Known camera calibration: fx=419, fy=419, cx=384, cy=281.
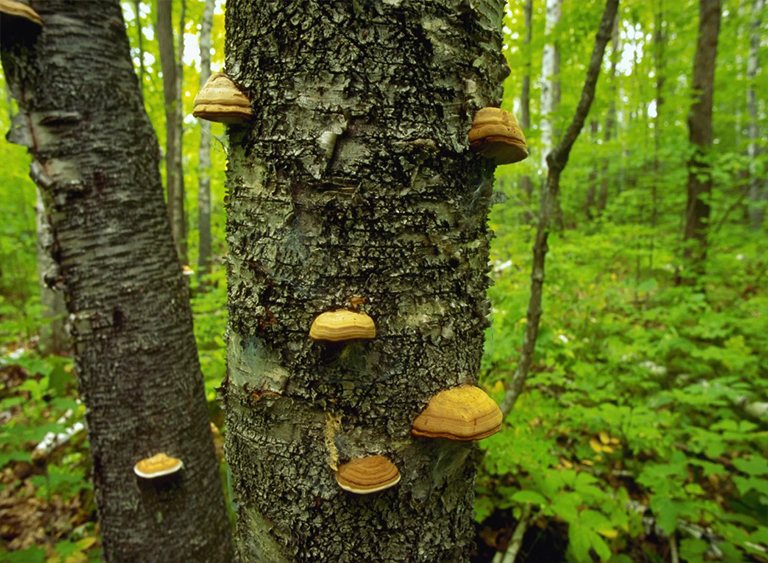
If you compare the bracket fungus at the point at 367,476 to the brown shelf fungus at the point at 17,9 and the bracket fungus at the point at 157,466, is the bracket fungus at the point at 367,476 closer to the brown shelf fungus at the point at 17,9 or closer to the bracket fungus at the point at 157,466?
the bracket fungus at the point at 157,466

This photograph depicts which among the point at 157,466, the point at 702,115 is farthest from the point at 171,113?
the point at 702,115

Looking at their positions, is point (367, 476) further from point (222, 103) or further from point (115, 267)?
point (115, 267)

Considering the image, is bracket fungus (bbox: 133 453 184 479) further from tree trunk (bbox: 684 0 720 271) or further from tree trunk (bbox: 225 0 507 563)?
tree trunk (bbox: 684 0 720 271)

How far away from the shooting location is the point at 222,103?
0.94 meters

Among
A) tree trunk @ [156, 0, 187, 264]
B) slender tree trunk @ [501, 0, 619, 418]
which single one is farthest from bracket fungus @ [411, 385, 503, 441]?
tree trunk @ [156, 0, 187, 264]

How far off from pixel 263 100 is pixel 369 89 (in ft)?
0.82

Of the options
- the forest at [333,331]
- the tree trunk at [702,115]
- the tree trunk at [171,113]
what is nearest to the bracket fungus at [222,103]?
the forest at [333,331]

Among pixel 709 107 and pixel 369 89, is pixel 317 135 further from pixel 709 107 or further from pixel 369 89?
pixel 709 107

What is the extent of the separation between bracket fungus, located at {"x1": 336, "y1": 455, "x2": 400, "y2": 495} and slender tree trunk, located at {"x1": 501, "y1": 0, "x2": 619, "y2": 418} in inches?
97.2

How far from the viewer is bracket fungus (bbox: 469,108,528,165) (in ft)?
3.18

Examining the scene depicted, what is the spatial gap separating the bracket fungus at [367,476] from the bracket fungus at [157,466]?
1997 mm

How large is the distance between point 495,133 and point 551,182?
237cm

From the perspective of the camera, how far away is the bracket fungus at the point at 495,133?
3.18 ft

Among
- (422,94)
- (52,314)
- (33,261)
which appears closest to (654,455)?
(422,94)
